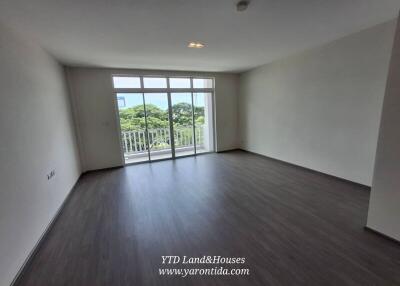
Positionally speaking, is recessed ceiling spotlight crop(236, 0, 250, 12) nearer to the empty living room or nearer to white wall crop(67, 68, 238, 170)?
the empty living room

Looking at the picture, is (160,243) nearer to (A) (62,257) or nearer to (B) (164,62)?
(A) (62,257)

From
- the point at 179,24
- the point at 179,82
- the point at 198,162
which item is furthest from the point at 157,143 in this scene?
the point at 179,24

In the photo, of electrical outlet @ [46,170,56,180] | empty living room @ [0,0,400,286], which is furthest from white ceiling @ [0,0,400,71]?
electrical outlet @ [46,170,56,180]

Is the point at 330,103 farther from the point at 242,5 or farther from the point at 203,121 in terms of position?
the point at 203,121

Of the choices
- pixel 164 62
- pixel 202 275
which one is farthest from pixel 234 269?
pixel 164 62

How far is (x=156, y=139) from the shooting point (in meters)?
5.64

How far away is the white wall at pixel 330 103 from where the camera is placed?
275 centimetres

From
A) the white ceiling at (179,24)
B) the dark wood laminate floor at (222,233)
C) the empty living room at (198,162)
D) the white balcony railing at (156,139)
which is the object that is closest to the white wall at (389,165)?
the empty living room at (198,162)

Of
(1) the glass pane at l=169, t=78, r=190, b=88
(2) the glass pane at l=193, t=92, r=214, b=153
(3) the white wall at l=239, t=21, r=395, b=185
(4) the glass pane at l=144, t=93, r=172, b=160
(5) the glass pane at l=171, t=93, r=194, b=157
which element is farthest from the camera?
(2) the glass pane at l=193, t=92, r=214, b=153

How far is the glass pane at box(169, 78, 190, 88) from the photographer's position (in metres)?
5.07

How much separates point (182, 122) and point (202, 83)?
1.33 m

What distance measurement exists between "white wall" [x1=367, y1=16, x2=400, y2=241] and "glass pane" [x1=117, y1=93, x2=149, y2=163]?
181 inches

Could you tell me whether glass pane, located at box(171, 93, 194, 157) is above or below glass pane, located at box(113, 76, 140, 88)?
below

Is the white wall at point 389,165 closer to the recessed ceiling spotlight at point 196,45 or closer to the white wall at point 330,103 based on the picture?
the white wall at point 330,103
